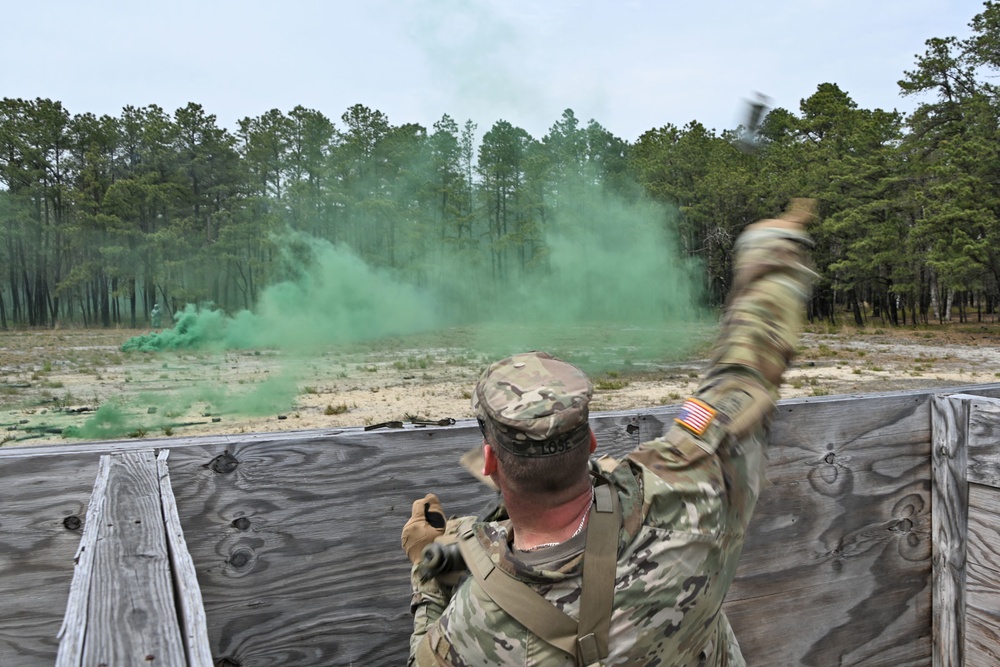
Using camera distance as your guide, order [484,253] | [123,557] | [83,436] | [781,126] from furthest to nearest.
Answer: [484,253]
[781,126]
[83,436]
[123,557]

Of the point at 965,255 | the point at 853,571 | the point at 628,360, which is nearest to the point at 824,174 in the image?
the point at 965,255

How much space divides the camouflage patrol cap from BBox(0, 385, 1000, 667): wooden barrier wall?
1.85 feet

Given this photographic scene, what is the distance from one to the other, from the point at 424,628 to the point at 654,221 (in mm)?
50213

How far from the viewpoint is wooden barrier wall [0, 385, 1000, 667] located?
143cm

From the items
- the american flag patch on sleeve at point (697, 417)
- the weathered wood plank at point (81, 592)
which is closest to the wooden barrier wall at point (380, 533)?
the weathered wood plank at point (81, 592)

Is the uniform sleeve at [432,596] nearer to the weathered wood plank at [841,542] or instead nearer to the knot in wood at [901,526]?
the weathered wood plank at [841,542]

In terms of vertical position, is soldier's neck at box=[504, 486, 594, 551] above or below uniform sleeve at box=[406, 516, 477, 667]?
above

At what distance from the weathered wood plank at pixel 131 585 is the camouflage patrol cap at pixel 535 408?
0.51 metres

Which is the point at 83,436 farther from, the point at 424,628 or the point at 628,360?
the point at 628,360

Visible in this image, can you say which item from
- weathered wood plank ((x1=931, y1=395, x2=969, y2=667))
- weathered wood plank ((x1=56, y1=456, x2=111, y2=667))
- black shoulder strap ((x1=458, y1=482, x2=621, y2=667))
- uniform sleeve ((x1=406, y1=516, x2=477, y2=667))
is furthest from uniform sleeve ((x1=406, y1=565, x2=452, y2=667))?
weathered wood plank ((x1=931, y1=395, x2=969, y2=667))

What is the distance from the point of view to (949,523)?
219cm

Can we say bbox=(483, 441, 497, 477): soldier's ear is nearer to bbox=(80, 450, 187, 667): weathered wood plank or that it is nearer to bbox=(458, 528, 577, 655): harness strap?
bbox=(458, 528, 577, 655): harness strap

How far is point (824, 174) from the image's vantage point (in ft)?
133

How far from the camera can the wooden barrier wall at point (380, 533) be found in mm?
1433
